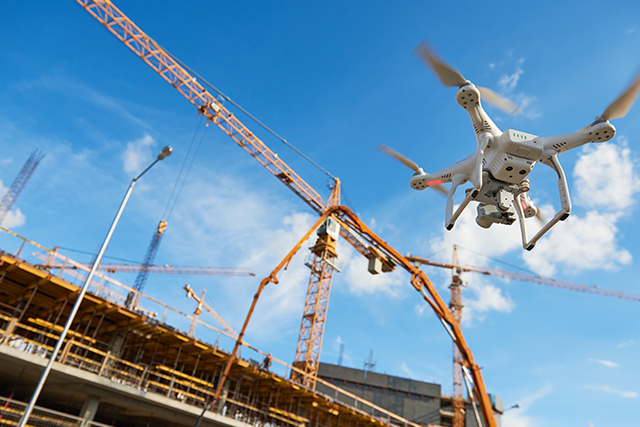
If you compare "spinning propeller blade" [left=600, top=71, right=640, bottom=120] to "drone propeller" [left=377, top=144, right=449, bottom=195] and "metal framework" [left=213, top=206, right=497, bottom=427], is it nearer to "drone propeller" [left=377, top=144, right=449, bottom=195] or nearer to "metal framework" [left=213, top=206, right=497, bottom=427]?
"drone propeller" [left=377, top=144, right=449, bottom=195]

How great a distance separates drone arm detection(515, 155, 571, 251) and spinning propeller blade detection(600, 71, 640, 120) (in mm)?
1183

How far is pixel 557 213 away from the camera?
7559 millimetres

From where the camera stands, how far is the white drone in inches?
292

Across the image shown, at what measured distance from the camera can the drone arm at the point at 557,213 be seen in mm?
7429

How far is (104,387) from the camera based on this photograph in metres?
22.2

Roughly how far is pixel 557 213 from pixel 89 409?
24.9 m

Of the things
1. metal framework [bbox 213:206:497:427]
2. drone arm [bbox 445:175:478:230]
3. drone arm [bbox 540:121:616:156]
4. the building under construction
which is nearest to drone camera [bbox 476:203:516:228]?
drone arm [bbox 445:175:478:230]

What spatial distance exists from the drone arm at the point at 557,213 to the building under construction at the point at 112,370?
50.9 ft

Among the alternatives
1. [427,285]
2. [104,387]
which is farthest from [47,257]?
[427,285]

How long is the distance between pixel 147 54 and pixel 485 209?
51.4 m

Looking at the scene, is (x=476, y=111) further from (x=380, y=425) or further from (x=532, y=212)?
(x=380, y=425)

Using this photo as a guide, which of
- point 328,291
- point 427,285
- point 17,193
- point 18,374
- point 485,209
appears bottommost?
point 18,374

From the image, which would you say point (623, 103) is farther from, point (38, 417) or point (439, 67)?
point (38, 417)

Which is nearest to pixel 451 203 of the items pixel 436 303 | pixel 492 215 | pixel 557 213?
pixel 492 215
